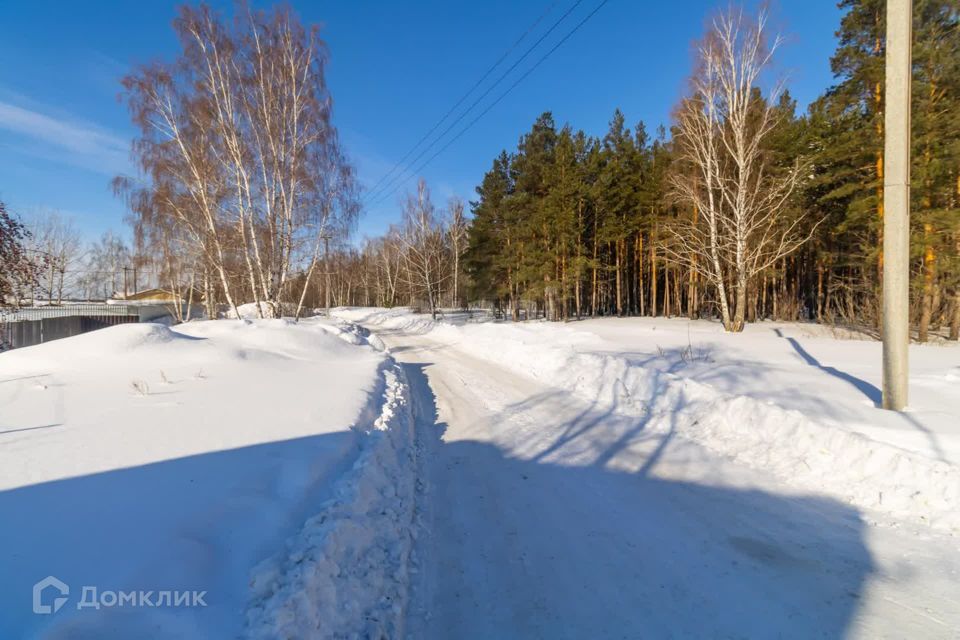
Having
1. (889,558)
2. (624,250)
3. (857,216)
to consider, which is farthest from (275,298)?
(624,250)

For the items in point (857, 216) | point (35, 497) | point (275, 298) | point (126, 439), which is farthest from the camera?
point (275, 298)

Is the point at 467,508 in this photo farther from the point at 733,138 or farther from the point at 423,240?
the point at 423,240

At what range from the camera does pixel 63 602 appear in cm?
189

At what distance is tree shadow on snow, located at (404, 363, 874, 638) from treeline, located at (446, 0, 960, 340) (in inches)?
551

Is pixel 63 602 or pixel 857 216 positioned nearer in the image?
pixel 63 602

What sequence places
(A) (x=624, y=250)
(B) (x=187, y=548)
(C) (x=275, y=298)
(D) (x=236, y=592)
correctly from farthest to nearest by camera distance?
(A) (x=624, y=250) → (C) (x=275, y=298) → (B) (x=187, y=548) → (D) (x=236, y=592)

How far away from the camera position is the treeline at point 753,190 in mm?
12914

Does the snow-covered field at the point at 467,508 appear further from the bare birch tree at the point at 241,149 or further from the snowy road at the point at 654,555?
the bare birch tree at the point at 241,149

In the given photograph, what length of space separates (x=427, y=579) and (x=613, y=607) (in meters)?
1.30

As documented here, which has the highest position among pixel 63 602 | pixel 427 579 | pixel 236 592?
pixel 63 602

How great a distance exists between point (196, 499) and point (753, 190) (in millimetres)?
22155

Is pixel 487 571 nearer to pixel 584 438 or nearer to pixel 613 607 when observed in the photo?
pixel 613 607

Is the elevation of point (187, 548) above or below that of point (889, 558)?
above

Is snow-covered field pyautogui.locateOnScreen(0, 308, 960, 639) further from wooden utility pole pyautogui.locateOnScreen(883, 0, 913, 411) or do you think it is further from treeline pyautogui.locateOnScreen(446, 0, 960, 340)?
treeline pyautogui.locateOnScreen(446, 0, 960, 340)
